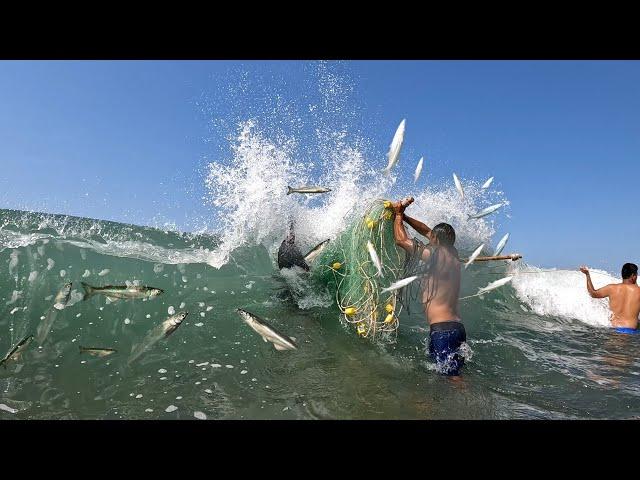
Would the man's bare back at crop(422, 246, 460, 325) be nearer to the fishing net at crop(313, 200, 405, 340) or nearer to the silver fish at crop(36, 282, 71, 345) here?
A: the fishing net at crop(313, 200, 405, 340)

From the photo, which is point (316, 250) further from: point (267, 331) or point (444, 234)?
point (267, 331)

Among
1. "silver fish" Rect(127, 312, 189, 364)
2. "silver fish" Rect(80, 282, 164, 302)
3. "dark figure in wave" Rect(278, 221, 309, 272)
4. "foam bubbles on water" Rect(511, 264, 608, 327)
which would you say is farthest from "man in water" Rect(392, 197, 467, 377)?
"foam bubbles on water" Rect(511, 264, 608, 327)

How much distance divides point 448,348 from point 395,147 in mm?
2575

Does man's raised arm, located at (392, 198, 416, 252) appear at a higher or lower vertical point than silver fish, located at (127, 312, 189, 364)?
higher

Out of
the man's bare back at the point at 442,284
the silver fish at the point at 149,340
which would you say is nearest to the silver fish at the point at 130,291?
the silver fish at the point at 149,340

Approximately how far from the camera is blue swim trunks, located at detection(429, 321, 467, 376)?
514 cm

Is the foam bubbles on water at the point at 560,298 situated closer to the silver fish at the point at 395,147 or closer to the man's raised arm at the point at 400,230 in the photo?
the man's raised arm at the point at 400,230

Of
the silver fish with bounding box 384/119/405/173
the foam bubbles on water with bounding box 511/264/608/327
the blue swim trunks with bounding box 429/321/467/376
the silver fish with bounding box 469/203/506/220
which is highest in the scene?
the silver fish with bounding box 384/119/405/173

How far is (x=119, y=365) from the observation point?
214 inches

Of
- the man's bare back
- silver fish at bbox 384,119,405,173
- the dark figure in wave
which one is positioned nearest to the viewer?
silver fish at bbox 384,119,405,173

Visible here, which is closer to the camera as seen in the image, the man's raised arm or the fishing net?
the man's raised arm

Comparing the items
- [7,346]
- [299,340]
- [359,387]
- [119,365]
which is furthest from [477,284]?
[7,346]

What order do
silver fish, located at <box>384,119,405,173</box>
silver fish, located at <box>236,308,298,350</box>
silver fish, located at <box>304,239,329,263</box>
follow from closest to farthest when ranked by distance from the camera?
1. silver fish, located at <box>236,308,298,350</box>
2. silver fish, located at <box>384,119,405,173</box>
3. silver fish, located at <box>304,239,329,263</box>
